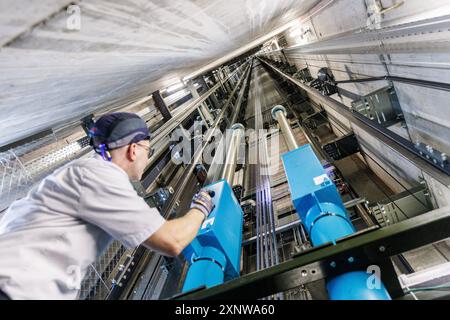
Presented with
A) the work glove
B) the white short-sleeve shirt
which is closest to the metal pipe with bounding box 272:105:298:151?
the work glove

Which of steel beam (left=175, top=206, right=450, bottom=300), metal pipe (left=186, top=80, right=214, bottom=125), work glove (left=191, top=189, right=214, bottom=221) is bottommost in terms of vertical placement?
steel beam (left=175, top=206, right=450, bottom=300)

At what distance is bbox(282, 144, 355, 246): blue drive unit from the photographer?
3.90 feet

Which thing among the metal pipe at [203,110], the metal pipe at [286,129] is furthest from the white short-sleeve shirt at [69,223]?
the metal pipe at [203,110]

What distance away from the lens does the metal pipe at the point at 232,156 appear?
2.31 metres

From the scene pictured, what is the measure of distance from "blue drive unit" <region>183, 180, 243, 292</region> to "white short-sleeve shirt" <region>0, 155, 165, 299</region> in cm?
38

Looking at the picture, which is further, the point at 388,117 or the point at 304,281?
the point at 388,117

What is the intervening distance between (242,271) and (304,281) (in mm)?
1029

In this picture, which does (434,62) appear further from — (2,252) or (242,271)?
(2,252)

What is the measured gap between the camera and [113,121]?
1150 mm

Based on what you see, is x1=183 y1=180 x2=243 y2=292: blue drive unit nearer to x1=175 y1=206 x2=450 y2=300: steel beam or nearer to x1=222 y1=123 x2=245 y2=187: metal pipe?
x1=175 y1=206 x2=450 y2=300: steel beam

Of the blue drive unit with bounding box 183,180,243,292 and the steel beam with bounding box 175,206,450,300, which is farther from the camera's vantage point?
the blue drive unit with bounding box 183,180,243,292

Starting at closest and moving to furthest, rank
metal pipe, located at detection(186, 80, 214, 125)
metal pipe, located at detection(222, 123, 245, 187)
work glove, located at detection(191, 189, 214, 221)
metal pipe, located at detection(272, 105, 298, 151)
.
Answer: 1. work glove, located at detection(191, 189, 214, 221)
2. metal pipe, located at detection(222, 123, 245, 187)
3. metal pipe, located at detection(272, 105, 298, 151)
4. metal pipe, located at detection(186, 80, 214, 125)

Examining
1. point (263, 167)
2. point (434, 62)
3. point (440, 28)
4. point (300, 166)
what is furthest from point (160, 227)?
point (263, 167)

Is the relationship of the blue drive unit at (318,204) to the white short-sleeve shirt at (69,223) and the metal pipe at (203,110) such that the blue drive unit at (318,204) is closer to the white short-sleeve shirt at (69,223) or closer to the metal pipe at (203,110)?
the white short-sleeve shirt at (69,223)
